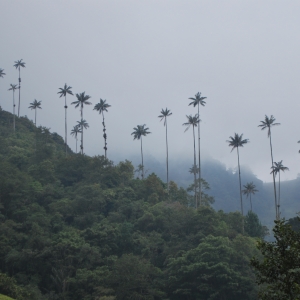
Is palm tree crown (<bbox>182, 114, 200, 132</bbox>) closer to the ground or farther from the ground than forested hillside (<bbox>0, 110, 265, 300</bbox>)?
farther from the ground

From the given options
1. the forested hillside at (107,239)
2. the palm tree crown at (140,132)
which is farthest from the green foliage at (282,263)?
the palm tree crown at (140,132)

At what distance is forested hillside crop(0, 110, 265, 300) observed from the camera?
138ft

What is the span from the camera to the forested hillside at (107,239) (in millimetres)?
42156

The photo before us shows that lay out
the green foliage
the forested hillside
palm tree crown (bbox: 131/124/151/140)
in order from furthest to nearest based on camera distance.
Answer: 1. palm tree crown (bbox: 131/124/151/140)
2. the forested hillside
3. the green foliage

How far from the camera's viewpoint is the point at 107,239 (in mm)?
50594

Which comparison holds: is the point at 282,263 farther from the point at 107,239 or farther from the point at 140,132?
the point at 140,132

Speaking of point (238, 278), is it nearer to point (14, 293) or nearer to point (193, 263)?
point (193, 263)

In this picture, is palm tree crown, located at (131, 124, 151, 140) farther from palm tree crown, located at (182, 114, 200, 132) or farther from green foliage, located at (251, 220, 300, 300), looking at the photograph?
green foliage, located at (251, 220, 300, 300)

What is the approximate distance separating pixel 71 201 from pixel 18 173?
9411 mm

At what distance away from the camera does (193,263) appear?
43.8 metres

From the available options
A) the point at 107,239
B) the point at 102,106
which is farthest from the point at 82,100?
the point at 107,239

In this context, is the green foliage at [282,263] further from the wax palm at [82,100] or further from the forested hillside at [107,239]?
the wax palm at [82,100]

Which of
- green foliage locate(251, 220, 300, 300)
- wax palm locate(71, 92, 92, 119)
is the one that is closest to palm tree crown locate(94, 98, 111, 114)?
wax palm locate(71, 92, 92, 119)

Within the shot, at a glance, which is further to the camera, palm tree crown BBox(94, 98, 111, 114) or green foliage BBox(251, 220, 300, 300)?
palm tree crown BBox(94, 98, 111, 114)
